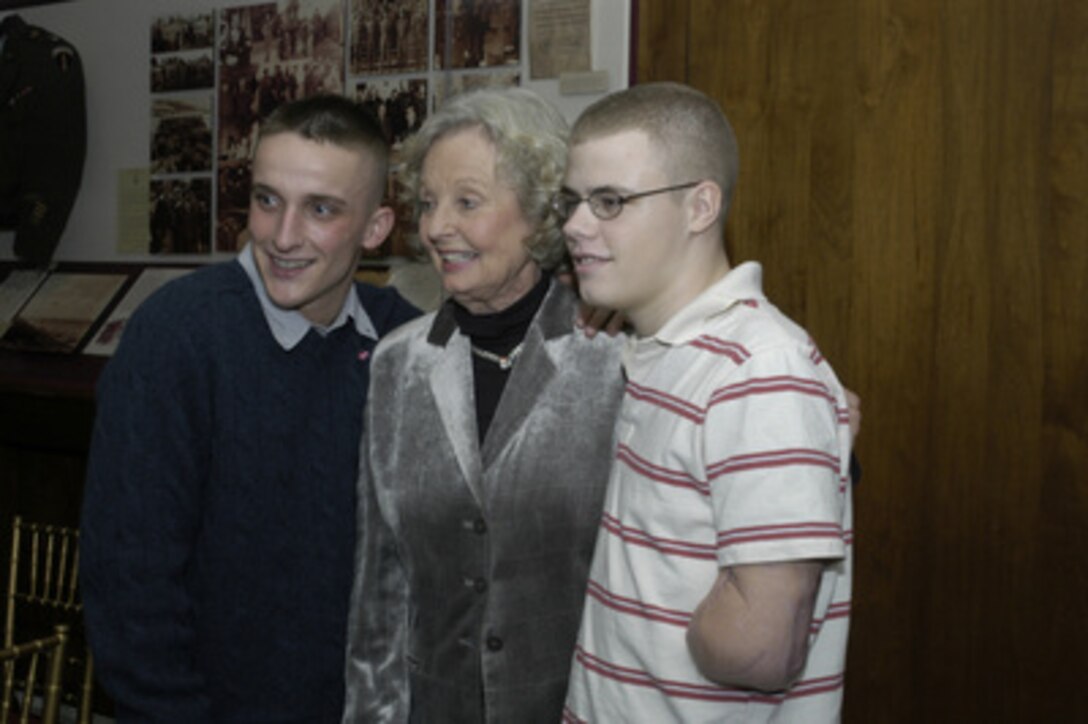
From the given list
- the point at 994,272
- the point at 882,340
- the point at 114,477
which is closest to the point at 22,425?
the point at 114,477

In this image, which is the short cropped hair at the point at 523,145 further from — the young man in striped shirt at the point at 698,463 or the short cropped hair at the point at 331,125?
the young man in striped shirt at the point at 698,463

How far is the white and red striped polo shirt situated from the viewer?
1082 millimetres

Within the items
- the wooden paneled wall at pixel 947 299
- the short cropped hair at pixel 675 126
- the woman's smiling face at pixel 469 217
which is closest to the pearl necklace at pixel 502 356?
the woman's smiling face at pixel 469 217

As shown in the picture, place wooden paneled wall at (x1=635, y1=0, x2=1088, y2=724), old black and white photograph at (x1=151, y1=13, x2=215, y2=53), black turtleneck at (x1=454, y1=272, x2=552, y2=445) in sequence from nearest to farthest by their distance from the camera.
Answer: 1. black turtleneck at (x1=454, y1=272, x2=552, y2=445)
2. wooden paneled wall at (x1=635, y1=0, x2=1088, y2=724)
3. old black and white photograph at (x1=151, y1=13, x2=215, y2=53)

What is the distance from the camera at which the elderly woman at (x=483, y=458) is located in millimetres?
1600

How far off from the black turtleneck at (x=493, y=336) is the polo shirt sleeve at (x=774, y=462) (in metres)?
0.61

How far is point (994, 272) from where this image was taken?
2.48m

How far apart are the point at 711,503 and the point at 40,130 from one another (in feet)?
12.8

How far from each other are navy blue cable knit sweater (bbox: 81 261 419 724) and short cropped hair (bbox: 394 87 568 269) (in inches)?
15.1

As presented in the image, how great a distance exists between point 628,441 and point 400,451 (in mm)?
490

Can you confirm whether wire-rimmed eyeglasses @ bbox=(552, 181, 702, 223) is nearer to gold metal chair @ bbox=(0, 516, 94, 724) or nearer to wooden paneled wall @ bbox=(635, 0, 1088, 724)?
wooden paneled wall @ bbox=(635, 0, 1088, 724)

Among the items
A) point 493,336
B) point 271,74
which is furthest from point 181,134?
point 493,336

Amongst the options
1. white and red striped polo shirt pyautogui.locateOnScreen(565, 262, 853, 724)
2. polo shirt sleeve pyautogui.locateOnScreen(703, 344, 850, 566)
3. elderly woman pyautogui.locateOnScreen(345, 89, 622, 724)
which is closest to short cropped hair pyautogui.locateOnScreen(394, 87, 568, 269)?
elderly woman pyautogui.locateOnScreen(345, 89, 622, 724)

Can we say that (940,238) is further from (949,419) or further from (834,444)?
(834,444)
